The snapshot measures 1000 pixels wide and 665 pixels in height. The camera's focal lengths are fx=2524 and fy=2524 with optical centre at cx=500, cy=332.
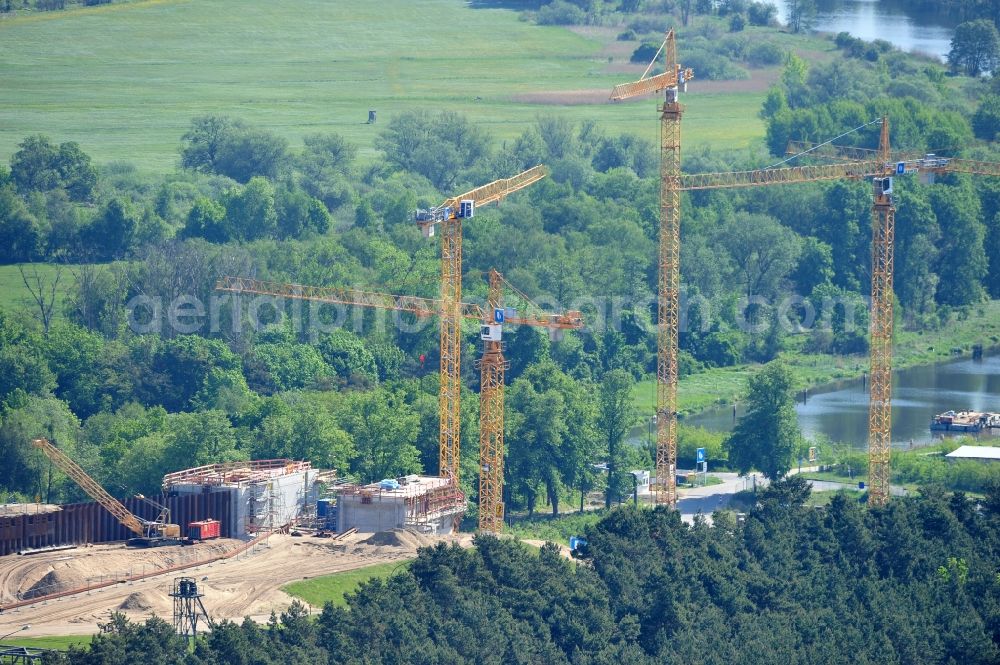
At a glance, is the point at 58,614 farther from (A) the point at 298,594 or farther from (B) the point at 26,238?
(B) the point at 26,238

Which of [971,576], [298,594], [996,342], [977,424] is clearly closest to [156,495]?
[298,594]

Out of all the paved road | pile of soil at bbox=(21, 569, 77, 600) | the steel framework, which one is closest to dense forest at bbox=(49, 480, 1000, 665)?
pile of soil at bbox=(21, 569, 77, 600)

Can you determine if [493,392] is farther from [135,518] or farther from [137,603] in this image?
[137,603]

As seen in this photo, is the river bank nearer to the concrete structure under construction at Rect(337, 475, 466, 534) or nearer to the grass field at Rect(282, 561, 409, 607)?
the concrete structure under construction at Rect(337, 475, 466, 534)

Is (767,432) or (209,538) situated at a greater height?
(767,432)

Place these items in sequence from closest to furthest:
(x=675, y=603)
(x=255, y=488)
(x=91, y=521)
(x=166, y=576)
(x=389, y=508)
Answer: (x=675, y=603), (x=166, y=576), (x=91, y=521), (x=255, y=488), (x=389, y=508)

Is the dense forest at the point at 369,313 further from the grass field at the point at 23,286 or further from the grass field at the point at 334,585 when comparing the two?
the grass field at the point at 334,585

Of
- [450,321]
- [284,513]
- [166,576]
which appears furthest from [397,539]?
[450,321]
